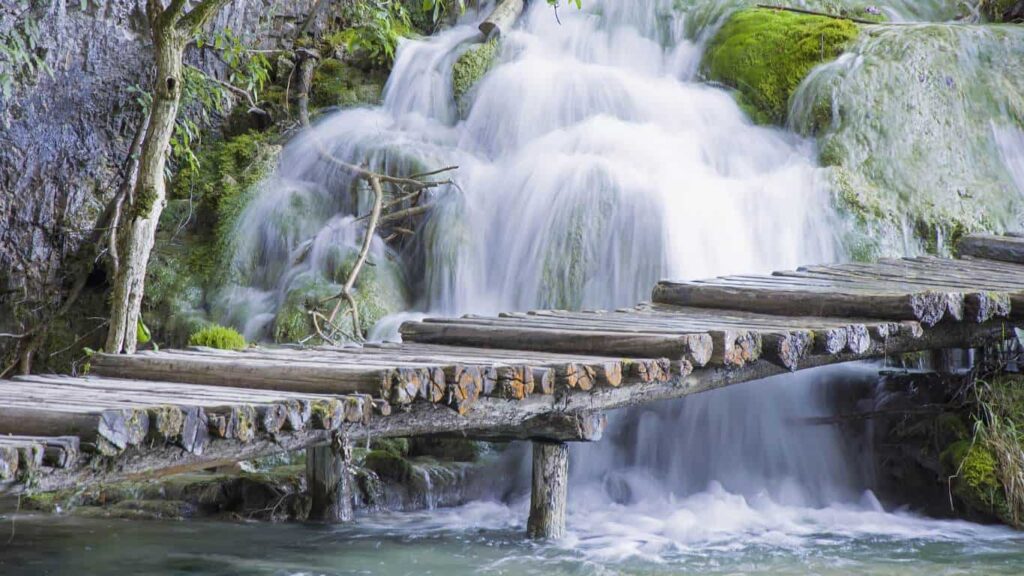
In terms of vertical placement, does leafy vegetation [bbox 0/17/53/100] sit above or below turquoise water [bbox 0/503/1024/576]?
above

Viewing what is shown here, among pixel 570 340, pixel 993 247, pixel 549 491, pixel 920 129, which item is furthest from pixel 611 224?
pixel 570 340

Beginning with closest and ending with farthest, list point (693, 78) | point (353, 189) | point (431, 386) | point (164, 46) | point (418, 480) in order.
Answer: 1. point (431, 386)
2. point (164, 46)
3. point (418, 480)
4. point (353, 189)
5. point (693, 78)

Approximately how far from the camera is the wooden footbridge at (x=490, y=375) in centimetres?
350

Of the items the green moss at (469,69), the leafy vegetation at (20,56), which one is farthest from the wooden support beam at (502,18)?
the leafy vegetation at (20,56)

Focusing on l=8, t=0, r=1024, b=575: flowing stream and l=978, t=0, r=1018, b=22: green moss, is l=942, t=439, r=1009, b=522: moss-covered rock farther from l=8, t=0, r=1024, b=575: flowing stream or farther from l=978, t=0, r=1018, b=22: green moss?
l=978, t=0, r=1018, b=22: green moss

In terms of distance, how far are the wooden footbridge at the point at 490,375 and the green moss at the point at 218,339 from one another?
2.10 metres

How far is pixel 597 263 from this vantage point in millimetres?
9844

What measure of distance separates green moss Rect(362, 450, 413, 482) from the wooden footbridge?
60 cm

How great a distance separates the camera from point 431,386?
4.36 metres

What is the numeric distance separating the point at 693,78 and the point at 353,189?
428cm

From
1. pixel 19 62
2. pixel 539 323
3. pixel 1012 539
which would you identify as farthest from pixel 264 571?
pixel 19 62

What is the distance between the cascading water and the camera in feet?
26.8

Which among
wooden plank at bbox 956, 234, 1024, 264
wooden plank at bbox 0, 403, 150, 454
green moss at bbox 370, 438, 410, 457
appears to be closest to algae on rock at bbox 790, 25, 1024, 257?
wooden plank at bbox 956, 234, 1024, 264

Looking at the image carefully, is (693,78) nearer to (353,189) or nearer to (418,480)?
(353,189)
